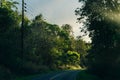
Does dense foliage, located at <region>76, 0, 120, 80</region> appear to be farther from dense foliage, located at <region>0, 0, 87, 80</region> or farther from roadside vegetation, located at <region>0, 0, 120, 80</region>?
dense foliage, located at <region>0, 0, 87, 80</region>

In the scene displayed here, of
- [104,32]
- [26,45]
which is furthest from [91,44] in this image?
[26,45]

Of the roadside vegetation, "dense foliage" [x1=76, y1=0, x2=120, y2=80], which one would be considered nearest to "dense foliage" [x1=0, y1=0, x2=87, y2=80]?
the roadside vegetation

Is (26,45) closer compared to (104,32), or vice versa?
(104,32)

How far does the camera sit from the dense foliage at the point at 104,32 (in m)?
38.8

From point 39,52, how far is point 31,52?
15769 millimetres

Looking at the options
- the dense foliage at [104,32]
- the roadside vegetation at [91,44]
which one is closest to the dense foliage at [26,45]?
the roadside vegetation at [91,44]

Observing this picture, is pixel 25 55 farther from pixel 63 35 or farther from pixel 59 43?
pixel 63 35

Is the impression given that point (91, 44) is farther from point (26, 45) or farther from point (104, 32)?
point (26, 45)

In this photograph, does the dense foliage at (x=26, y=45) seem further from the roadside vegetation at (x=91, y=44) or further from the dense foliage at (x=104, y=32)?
the dense foliage at (x=104, y=32)

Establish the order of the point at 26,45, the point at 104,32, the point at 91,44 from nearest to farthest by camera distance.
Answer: the point at 104,32 → the point at 91,44 → the point at 26,45

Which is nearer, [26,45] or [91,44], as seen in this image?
[91,44]

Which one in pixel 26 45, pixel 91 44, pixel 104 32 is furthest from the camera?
pixel 26 45

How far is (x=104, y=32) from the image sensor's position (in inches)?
1789

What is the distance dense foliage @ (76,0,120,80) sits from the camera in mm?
38781
